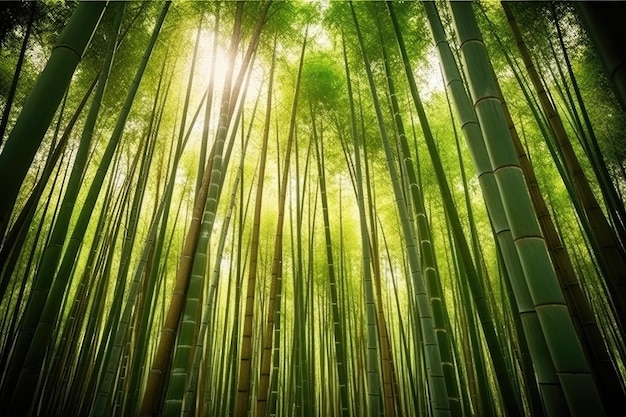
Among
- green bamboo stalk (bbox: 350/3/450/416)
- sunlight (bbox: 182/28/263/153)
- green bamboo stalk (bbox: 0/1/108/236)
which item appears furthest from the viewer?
sunlight (bbox: 182/28/263/153)

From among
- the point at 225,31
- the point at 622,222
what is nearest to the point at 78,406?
the point at 225,31

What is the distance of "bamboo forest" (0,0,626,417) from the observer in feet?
3.59

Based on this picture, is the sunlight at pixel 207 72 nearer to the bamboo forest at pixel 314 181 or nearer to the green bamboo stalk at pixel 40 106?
A: the bamboo forest at pixel 314 181

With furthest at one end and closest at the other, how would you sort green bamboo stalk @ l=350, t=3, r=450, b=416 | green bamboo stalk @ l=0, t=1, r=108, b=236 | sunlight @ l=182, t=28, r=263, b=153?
1. sunlight @ l=182, t=28, r=263, b=153
2. green bamboo stalk @ l=350, t=3, r=450, b=416
3. green bamboo stalk @ l=0, t=1, r=108, b=236

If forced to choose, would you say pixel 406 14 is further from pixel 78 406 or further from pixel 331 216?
pixel 78 406

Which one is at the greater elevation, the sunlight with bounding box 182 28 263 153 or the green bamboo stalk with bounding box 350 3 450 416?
the sunlight with bounding box 182 28 263 153

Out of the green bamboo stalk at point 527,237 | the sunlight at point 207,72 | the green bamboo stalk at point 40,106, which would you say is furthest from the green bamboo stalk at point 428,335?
the sunlight at point 207,72

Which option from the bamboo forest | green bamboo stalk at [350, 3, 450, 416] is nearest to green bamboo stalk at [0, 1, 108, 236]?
the bamboo forest

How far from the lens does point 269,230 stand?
7332 millimetres

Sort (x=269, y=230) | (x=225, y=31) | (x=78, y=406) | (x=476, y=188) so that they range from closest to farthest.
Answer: (x=225, y=31) → (x=78, y=406) → (x=476, y=188) → (x=269, y=230)

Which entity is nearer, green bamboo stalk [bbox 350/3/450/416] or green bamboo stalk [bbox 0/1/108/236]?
green bamboo stalk [bbox 0/1/108/236]

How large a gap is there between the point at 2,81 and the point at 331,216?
5598mm

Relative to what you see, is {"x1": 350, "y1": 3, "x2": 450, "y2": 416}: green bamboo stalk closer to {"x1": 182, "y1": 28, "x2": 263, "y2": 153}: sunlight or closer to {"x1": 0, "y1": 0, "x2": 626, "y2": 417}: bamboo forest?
{"x1": 0, "y1": 0, "x2": 626, "y2": 417}: bamboo forest

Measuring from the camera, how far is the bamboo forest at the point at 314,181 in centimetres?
109
